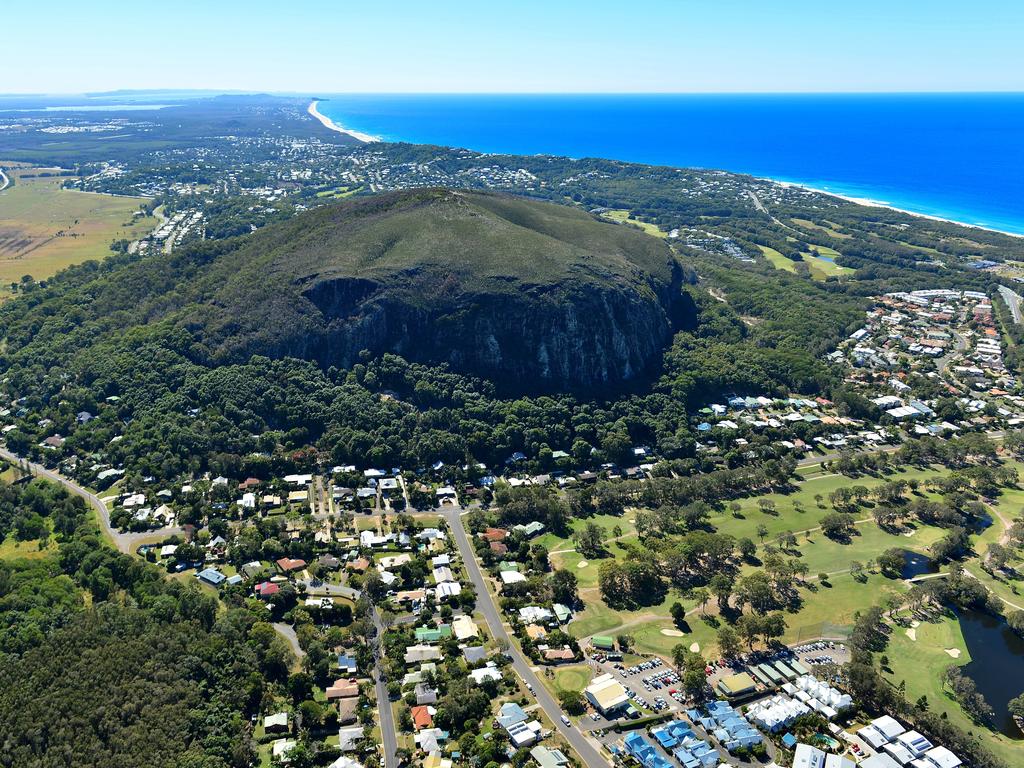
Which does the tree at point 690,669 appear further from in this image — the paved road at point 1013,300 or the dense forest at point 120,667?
the paved road at point 1013,300

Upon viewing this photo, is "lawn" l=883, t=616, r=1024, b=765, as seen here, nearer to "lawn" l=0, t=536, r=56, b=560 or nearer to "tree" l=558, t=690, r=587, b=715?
"tree" l=558, t=690, r=587, b=715

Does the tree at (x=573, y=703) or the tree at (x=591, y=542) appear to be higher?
the tree at (x=591, y=542)

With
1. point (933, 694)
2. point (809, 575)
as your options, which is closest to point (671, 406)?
point (809, 575)

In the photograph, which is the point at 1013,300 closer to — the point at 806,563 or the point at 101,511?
the point at 806,563

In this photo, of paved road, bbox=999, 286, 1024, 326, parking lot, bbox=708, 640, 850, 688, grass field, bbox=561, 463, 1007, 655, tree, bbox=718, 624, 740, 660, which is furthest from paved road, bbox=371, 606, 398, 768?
paved road, bbox=999, 286, 1024, 326

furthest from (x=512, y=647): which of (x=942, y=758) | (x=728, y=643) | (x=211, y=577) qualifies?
(x=942, y=758)

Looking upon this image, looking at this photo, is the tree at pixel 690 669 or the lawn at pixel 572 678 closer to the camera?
the tree at pixel 690 669

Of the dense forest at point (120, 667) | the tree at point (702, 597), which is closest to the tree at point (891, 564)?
the tree at point (702, 597)
